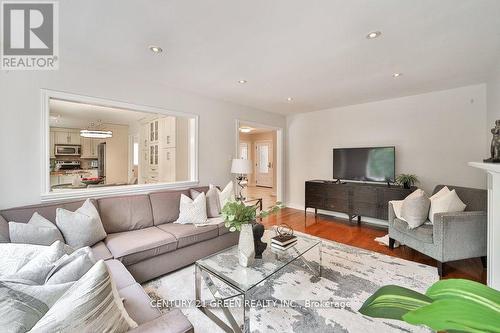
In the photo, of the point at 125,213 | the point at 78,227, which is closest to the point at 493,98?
the point at 125,213

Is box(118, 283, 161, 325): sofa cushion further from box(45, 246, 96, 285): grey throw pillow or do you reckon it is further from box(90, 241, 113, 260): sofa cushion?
box(90, 241, 113, 260): sofa cushion

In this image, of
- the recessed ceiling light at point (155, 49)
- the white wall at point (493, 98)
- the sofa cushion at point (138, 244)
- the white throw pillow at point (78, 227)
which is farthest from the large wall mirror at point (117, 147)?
the white wall at point (493, 98)

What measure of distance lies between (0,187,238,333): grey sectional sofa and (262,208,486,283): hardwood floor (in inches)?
66.9

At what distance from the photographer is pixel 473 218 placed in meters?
2.41

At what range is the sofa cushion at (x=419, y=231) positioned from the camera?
2557 millimetres

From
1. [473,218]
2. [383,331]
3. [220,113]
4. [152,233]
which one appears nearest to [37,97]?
[152,233]

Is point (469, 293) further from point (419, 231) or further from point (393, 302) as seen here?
point (419, 231)

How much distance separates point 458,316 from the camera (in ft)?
1.24

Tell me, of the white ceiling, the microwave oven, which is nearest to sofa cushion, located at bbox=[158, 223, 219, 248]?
the white ceiling

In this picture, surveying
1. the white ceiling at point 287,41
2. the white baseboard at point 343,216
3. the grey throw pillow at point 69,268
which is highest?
the white ceiling at point 287,41

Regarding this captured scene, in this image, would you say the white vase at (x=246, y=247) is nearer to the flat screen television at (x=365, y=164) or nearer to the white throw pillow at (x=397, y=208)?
the white throw pillow at (x=397, y=208)

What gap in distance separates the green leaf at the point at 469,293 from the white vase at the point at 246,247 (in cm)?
156

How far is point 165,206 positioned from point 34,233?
133 centimetres

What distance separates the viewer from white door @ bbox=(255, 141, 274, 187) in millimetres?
9602
